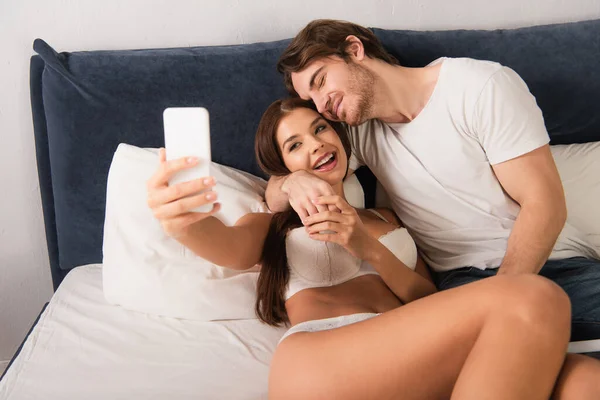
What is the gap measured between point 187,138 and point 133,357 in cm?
67

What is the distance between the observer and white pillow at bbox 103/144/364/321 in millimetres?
1607

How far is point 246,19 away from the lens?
1943mm

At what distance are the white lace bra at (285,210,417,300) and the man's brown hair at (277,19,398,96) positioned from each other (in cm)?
49

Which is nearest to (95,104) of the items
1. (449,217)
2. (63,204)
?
(63,204)

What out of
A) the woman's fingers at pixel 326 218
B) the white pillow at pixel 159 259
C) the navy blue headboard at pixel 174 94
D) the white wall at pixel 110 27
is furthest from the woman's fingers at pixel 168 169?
the white wall at pixel 110 27

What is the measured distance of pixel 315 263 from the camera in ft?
4.95

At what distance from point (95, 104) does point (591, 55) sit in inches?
62.9

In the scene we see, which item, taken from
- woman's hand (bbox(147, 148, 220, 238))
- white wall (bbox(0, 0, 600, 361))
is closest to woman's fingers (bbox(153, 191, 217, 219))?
woman's hand (bbox(147, 148, 220, 238))

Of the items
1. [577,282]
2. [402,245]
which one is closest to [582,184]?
[577,282]

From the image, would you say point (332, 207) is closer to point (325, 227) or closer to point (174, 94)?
point (325, 227)

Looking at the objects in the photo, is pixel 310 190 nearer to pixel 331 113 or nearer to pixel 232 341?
pixel 331 113

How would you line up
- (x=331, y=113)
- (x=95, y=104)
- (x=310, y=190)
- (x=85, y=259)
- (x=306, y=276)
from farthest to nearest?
1. (x=85, y=259)
2. (x=95, y=104)
3. (x=331, y=113)
4. (x=306, y=276)
5. (x=310, y=190)

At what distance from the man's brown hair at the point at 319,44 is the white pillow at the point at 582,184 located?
2.38 feet

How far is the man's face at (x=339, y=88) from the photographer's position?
162 cm
